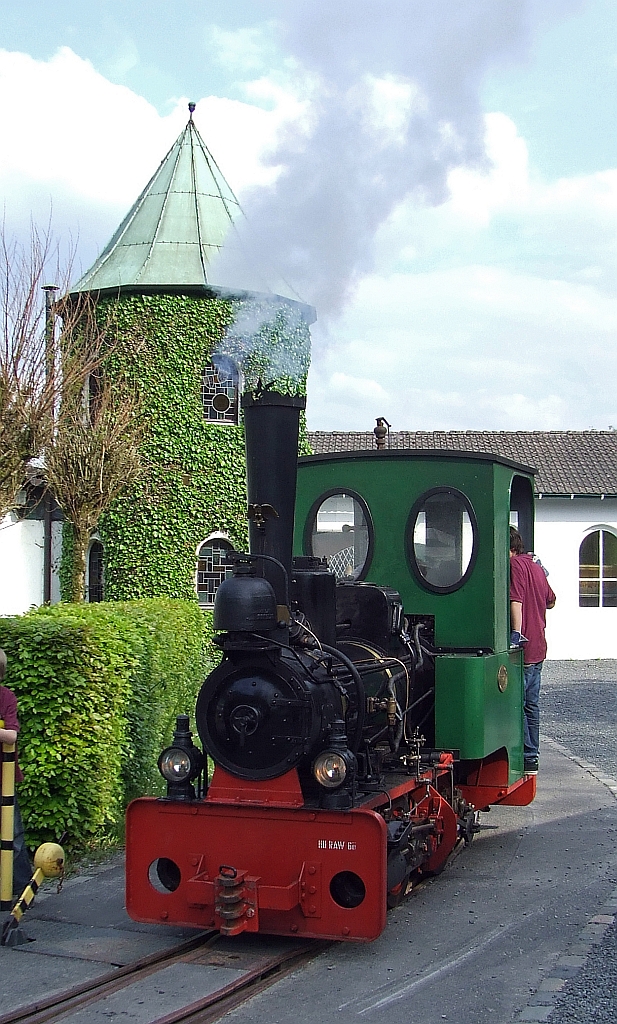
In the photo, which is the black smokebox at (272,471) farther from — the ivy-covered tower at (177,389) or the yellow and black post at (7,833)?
the ivy-covered tower at (177,389)

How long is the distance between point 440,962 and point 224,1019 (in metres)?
1.15

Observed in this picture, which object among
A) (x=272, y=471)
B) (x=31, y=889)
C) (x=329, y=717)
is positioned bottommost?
(x=31, y=889)

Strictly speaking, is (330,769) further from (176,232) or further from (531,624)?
(176,232)

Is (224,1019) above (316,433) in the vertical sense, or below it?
below

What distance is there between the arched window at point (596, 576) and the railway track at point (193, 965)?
1824cm

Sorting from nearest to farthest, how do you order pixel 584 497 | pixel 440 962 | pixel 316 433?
pixel 440 962, pixel 584 497, pixel 316 433

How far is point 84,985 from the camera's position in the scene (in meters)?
4.72

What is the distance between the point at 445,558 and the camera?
7.09 meters

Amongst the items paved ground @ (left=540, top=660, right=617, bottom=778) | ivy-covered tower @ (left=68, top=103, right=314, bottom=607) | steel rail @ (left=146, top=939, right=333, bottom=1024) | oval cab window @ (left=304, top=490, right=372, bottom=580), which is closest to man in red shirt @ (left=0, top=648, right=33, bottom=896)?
steel rail @ (left=146, top=939, right=333, bottom=1024)

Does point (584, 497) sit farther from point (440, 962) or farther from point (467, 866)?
point (440, 962)

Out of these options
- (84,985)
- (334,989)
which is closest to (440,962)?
(334,989)

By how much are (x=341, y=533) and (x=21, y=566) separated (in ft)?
42.1

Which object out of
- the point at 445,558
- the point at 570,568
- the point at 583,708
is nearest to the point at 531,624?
the point at 445,558

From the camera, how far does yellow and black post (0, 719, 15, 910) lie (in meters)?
5.61
